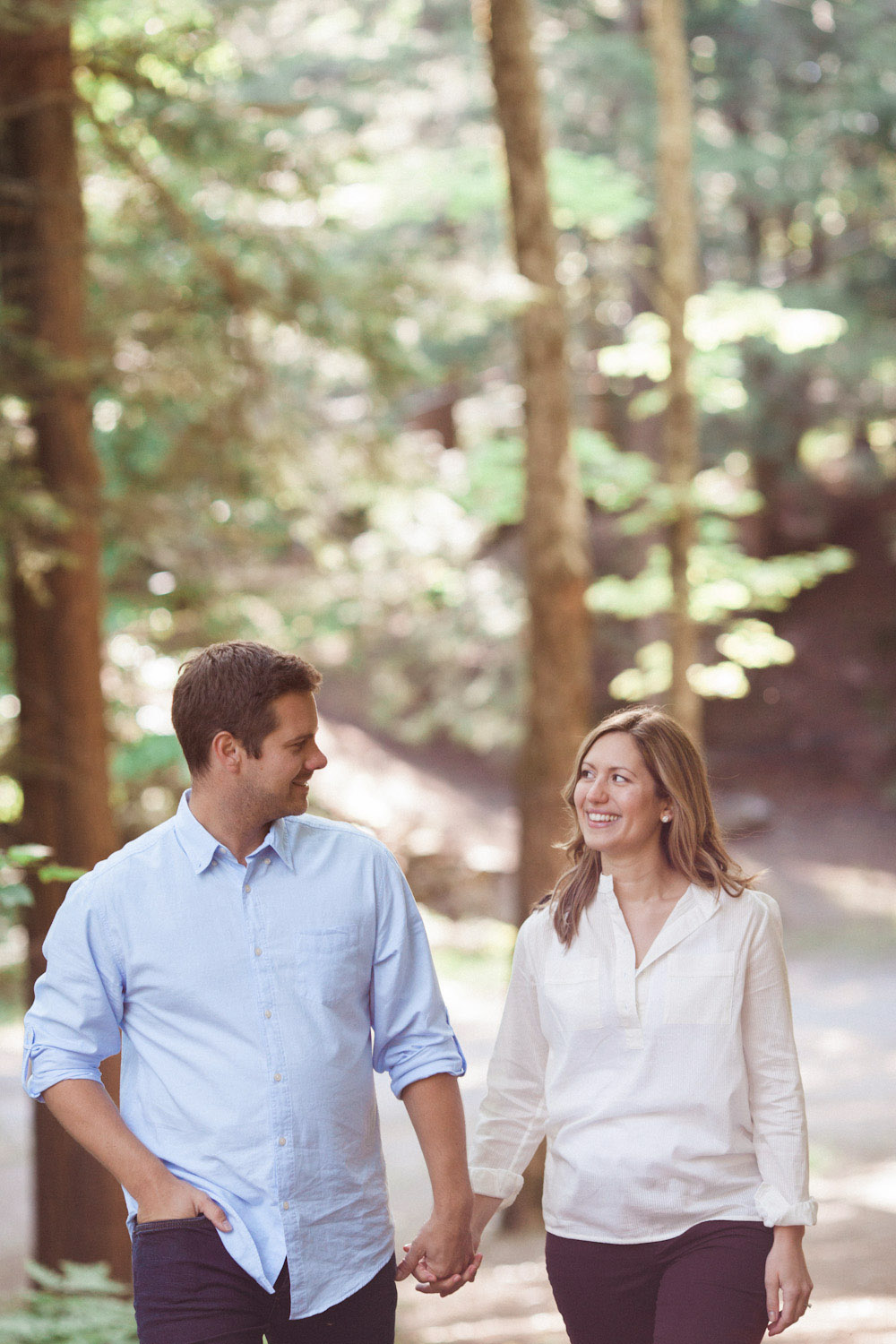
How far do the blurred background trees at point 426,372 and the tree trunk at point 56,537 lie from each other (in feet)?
0.12

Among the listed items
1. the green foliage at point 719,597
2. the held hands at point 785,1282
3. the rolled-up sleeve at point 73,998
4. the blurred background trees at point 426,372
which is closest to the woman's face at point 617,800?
the held hands at point 785,1282

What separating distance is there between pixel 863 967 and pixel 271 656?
1731cm

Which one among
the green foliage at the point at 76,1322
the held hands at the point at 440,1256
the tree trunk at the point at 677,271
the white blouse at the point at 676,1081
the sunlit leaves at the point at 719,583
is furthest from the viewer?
the sunlit leaves at the point at 719,583

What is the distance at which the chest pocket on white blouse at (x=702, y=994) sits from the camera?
2.88 meters

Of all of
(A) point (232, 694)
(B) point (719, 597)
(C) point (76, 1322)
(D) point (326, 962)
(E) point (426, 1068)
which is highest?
(B) point (719, 597)

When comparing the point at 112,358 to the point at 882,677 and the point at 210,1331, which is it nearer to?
the point at 210,1331

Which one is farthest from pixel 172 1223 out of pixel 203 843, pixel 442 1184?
pixel 203 843

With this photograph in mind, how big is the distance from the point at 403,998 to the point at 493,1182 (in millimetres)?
614

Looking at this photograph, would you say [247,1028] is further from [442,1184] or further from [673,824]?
[673,824]

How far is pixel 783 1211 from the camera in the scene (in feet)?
9.16

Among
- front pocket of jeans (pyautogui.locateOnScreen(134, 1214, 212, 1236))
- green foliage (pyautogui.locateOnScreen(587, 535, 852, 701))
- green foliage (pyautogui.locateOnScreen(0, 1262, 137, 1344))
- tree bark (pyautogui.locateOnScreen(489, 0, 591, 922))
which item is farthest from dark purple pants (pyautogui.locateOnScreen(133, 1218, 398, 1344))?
green foliage (pyautogui.locateOnScreen(587, 535, 852, 701))

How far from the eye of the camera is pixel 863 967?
1852 centimetres

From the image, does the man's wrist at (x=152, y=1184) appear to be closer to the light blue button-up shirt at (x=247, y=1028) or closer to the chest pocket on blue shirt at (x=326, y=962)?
the light blue button-up shirt at (x=247, y=1028)

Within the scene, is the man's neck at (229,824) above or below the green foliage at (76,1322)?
above
